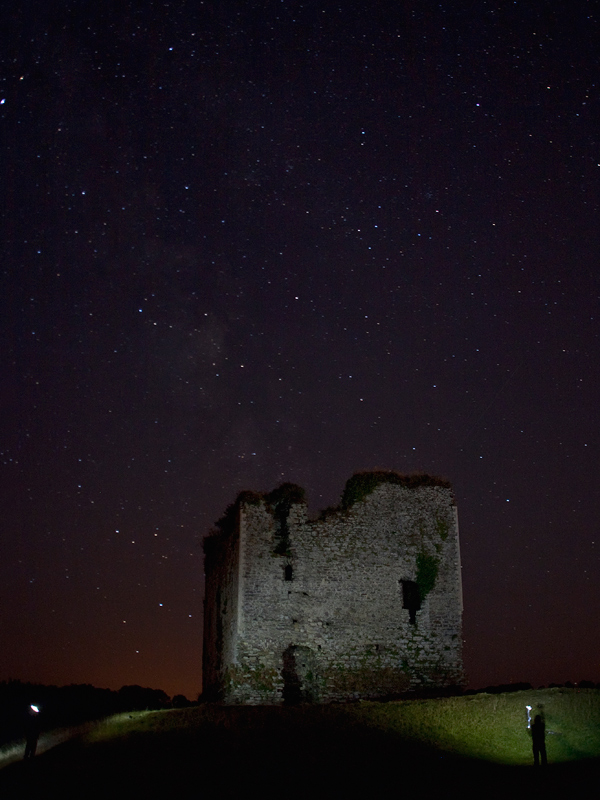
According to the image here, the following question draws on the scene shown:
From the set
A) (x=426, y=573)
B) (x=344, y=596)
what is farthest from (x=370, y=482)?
(x=344, y=596)

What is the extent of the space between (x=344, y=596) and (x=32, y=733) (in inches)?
353

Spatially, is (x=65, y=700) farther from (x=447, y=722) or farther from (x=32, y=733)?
(x=447, y=722)

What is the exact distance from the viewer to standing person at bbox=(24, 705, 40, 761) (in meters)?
19.3

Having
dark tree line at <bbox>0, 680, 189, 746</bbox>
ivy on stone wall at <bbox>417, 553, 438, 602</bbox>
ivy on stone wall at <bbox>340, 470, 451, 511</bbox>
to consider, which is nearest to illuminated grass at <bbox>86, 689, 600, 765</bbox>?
ivy on stone wall at <bbox>417, 553, 438, 602</bbox>

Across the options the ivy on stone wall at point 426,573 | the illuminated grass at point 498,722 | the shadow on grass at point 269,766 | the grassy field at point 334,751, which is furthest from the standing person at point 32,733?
the ivy on stone wall at point 426,573

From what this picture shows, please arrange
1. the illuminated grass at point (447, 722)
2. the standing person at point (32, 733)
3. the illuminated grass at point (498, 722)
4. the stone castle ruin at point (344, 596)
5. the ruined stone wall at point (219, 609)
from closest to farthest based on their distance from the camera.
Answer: the illuminated grass at point (498, 722)
the illuminated grass at point (447, 722)
the standing person at point (32, 733)
the stone castle ruin at point (344, 596)
the ruined stone wall at point (219, 609)

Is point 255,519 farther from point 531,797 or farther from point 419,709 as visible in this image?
point 531,797

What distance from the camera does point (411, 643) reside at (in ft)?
76.3

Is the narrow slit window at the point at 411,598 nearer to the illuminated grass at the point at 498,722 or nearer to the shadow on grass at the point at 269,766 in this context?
the illuminated grass at the point at 498,722

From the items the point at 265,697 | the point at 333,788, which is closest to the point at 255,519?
the point at 265,697

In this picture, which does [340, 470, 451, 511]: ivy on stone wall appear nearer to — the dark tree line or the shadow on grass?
the shadow on grass

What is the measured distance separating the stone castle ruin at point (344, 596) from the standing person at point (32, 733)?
5.04 meters

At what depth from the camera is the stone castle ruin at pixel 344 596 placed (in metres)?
22.5

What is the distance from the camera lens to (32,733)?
19.6 meters
